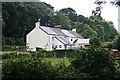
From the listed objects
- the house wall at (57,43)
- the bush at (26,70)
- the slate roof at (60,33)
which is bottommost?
the bush at (26,70)

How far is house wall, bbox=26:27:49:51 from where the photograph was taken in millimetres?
19509

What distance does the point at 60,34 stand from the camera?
21.8 metres

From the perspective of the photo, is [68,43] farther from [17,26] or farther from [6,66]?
[6,66]

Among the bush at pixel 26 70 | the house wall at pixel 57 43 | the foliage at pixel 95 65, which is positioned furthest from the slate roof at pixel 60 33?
the bush at pixel 26 70

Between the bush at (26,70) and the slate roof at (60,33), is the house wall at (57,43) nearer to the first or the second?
the slate roof at (60,33)

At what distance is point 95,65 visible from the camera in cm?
437

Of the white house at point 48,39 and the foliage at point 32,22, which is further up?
the foliage at point 32,22

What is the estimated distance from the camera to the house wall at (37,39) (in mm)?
19509

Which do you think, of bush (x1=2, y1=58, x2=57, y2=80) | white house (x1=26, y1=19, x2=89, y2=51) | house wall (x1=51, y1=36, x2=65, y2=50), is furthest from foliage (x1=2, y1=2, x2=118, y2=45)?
bush (x1=2, y1=58, x2=57, y2=80)

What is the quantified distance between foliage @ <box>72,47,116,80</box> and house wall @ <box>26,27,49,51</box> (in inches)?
570

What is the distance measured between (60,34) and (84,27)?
3103mm

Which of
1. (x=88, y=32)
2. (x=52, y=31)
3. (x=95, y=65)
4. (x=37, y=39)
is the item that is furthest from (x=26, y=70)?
(x=88, y=32)

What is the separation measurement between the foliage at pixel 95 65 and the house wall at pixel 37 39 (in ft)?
47.5

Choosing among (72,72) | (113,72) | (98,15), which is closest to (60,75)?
(72,72)
